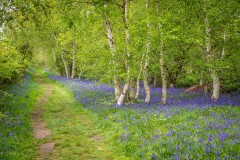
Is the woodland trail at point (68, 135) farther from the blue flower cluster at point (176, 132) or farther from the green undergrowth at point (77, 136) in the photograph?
the blue flower cluster at point (176, 132)

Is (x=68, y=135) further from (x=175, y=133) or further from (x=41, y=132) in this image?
(x=175, y=133)

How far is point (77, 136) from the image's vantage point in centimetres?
1232

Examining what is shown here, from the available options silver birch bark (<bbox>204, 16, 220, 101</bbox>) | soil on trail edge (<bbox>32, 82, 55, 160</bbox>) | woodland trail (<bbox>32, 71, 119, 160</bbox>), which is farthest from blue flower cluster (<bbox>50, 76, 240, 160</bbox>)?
silver birch bark (<bbox>204, 16, 220, 101</bbox>)

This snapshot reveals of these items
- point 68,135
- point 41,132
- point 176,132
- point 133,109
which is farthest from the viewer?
point 133,109

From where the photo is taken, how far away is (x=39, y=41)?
52.6 m

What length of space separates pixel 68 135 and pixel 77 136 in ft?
1.66

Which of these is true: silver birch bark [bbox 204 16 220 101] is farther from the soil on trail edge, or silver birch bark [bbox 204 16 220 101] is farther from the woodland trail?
the soil on trail edge

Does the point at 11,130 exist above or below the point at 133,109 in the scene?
below

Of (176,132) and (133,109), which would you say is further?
(133,109)

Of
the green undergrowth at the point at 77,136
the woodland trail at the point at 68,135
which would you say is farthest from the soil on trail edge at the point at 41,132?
the green undergrowth at the point at 77,136

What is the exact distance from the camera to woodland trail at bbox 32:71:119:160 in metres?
9.98

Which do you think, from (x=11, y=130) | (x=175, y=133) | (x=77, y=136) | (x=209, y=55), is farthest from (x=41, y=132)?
(x=209, y=55)

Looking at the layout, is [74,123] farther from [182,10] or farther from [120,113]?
[182,10]

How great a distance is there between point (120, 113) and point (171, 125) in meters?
3.90
